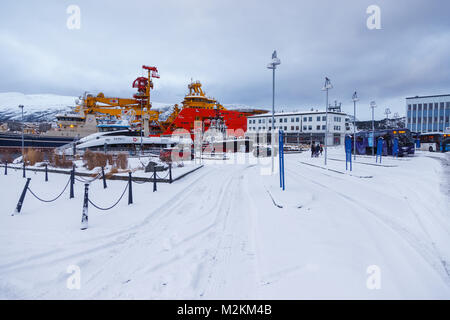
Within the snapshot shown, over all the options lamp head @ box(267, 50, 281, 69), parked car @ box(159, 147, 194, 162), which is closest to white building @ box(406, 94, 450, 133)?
parked car @ box(159, 147, 194, 162)

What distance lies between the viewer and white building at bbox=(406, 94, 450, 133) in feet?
179

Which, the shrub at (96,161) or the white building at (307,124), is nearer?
the shrub at (96,161)

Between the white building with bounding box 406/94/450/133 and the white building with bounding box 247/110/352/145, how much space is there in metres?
14.0

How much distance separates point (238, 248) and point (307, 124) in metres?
65.5

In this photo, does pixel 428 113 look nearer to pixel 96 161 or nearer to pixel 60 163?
pixel 96 161

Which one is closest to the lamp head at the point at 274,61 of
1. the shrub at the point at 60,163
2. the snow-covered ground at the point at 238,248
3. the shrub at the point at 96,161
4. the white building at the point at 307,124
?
the snow-covered ground at the point at 238,248

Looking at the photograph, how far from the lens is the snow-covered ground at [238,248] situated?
3.01m

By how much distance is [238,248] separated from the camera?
417 centimetres

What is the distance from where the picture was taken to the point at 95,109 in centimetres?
3909

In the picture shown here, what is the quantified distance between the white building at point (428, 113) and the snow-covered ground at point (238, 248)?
2486 inches

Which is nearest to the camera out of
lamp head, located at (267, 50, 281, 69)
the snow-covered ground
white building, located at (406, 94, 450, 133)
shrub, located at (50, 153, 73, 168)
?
the snow-covered ground

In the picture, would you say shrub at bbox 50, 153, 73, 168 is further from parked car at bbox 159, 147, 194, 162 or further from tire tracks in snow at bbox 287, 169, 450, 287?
tire tracks in snow at bbox 287, 169, 450, 287

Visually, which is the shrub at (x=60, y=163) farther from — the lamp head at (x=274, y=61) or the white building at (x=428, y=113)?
the white building at (x=428, y=113)
